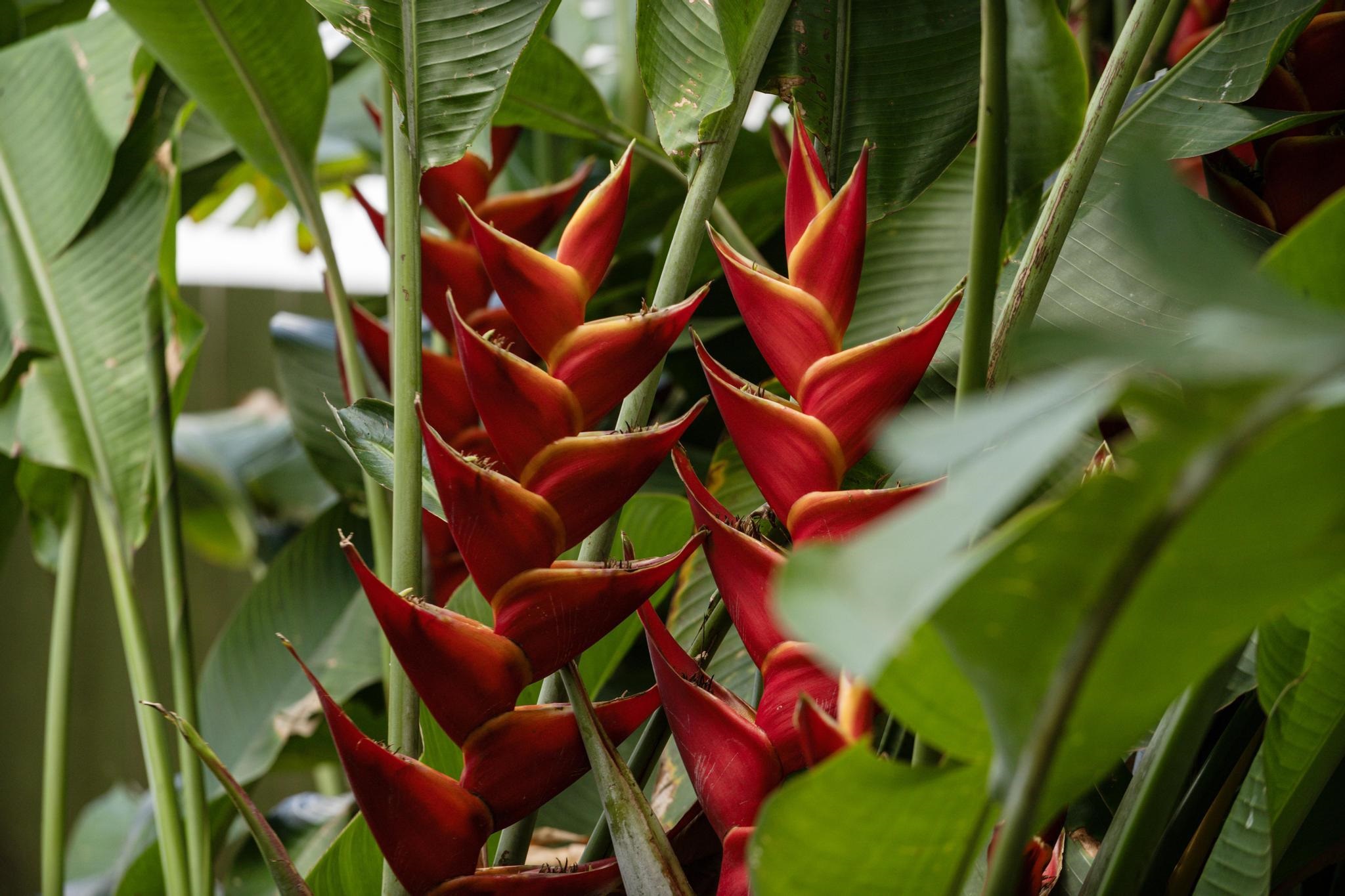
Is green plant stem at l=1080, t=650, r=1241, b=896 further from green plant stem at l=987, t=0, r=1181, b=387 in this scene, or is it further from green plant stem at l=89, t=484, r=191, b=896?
green plant stem at l=89, t=484, r=191, b=896

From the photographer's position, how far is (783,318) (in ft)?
0.89

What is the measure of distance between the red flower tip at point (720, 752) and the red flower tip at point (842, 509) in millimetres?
48

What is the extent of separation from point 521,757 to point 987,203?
0.19m

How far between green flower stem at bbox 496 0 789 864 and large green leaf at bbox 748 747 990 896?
141mm

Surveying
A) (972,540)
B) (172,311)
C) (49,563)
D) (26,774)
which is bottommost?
(26,774)

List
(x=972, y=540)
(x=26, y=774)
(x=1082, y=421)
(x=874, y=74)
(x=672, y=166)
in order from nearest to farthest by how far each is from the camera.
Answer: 1. (x=1082, y=421)
2. (x=972, y=540)
3. (x=874, y=74)
4. (x=672, y=166)
5. (x=26, y=774)

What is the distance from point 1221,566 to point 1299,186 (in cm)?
32

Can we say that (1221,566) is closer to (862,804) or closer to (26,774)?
(862,804)

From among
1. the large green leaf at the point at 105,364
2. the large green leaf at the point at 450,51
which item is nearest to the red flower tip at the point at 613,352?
the large green leaf at the point at 450,51

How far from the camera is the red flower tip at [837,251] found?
0.27 meters

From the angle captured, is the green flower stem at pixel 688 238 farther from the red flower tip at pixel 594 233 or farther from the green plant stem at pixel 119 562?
the green plant stem at pixel 119 562

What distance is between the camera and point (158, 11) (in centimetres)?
46

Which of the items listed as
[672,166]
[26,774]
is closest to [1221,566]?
[672,166]

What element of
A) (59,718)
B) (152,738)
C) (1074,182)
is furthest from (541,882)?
(59,718)
